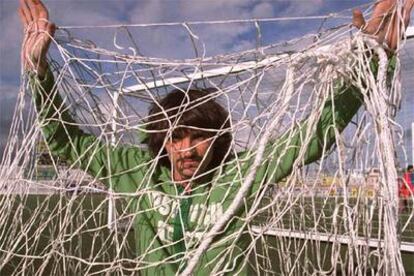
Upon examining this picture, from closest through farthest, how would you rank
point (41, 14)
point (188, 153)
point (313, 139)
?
point (313, 139), point (188, 153), point (41, 14)

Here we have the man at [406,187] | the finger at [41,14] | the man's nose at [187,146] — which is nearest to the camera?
the man at [406,187]

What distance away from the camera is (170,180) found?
4.04 feet

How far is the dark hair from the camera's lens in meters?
1.21

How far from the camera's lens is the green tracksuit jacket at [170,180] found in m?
1.05

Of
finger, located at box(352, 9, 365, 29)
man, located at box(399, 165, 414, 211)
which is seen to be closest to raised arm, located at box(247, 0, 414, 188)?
finger, located at box(352, 9, 365, 29)

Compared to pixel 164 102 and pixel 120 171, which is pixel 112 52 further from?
pixel 120 171

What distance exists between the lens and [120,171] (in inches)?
50.3

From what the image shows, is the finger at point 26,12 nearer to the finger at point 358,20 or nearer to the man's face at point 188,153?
the man's face at point 188,153

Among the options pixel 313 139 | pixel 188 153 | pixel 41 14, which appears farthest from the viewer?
pixel 41 14

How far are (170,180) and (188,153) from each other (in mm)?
86

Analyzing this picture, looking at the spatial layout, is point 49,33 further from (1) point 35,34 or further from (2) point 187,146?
(2) point 187,146

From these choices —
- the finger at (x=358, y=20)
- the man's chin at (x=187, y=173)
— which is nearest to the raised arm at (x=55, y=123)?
the man's chin at (x=187, y=173)

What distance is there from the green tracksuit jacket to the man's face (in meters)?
0.03

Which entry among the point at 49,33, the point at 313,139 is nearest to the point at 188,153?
the point at 313,139
